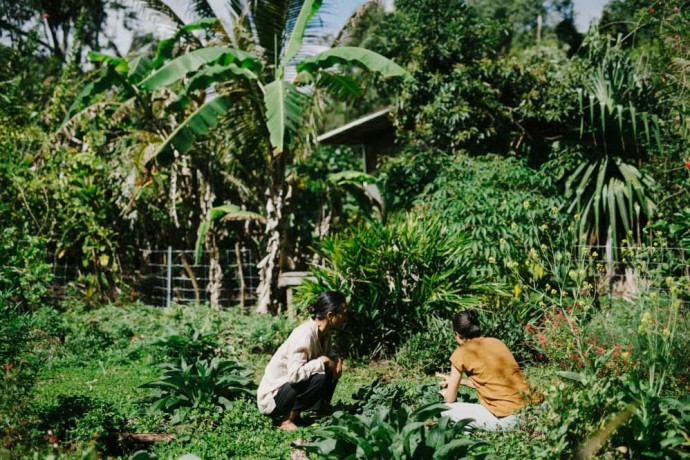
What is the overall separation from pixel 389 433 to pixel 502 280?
4.62 metres

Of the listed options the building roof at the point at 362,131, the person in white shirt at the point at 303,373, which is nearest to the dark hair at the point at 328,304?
the person in white shirt at the point at 303,373

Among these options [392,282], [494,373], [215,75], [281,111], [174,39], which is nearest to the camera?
[494,373]

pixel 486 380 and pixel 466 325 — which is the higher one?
pixel 466 325

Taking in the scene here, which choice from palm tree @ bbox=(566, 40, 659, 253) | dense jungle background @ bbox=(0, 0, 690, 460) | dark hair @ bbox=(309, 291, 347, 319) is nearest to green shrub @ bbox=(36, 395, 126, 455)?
dense jungle background @ bbox=(0, 0, 690, 460)

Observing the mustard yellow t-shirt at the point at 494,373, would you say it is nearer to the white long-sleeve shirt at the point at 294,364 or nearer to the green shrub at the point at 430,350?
the white long-sleeve shirt at the point at 294,364

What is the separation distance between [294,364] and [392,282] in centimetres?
289

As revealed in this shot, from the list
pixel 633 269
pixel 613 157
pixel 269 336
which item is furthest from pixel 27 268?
pixel 613 157

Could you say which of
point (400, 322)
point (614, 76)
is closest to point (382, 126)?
point (614, 76)

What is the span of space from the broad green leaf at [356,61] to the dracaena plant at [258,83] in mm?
15

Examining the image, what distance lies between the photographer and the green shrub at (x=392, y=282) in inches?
303

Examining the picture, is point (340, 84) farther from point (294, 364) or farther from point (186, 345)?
point (294, 364)

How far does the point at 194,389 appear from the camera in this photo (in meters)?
5.28

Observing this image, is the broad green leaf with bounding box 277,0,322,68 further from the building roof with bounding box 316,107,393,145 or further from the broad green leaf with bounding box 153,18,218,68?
the building roof with bounding box 316,107,393,145

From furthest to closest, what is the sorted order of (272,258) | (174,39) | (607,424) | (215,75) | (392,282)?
(174,39) < (272,258) < (215,75) < (392,282) < (607,424)
